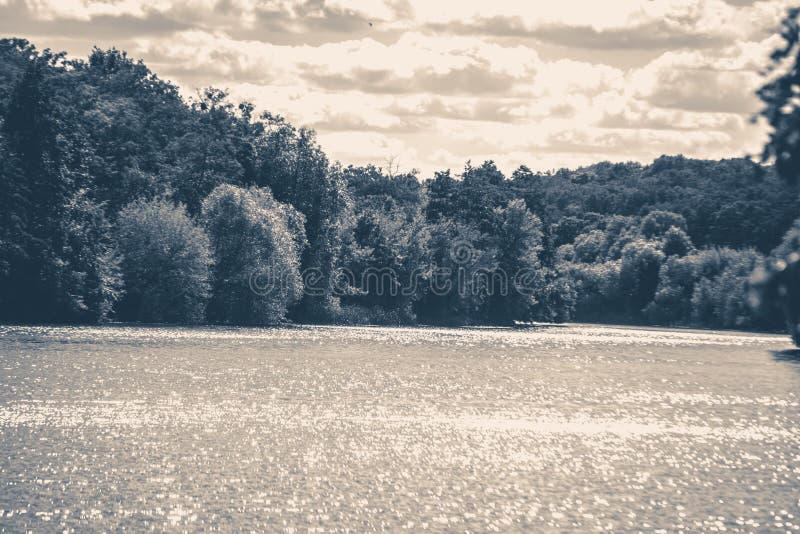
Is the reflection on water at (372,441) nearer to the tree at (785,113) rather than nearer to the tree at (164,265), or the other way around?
the tree at (164,265)

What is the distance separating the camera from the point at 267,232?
322 ft

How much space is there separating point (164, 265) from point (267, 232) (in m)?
9.81

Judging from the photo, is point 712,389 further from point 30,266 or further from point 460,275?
point 460,275

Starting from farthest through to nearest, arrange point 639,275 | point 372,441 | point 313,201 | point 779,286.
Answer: point 639,275 < point 313,201 < point 372,441 < point 779,286

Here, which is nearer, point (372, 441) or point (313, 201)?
point (372, 441)

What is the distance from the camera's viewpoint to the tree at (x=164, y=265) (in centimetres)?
9312

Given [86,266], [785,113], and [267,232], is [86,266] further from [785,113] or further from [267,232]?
[785,113]

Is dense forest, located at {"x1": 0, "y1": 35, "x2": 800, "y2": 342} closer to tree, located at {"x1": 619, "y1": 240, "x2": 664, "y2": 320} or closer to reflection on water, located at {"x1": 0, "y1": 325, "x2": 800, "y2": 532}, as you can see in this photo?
tree, located at {"x1": 619, "y1": 240, "x2": 664, "y2": 320}

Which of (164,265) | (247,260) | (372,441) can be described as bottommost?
(372,441)

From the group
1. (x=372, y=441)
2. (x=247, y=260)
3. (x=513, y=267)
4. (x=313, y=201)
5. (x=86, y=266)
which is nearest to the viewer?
(x=372, y=441)

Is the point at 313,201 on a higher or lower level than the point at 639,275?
higher

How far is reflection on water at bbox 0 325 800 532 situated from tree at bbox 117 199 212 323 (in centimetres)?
1244

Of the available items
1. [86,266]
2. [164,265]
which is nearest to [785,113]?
[86,266]

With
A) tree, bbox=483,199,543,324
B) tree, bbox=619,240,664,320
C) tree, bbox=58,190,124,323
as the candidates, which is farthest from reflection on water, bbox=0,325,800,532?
tree, bbox=619,240,664,320
